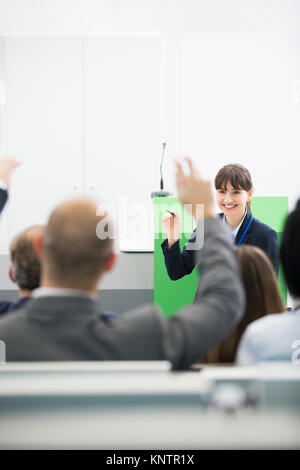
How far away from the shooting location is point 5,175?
0.89 m

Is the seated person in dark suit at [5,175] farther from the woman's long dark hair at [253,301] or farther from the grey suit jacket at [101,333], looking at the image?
the woman's long dark hair at [253,301]

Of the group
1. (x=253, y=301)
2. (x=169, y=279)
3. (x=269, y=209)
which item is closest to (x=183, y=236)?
(x=169, y=279)

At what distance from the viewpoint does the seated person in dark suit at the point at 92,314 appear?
22.6 inches

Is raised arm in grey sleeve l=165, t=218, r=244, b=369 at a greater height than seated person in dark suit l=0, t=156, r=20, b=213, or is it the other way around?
seated person in dark suit l=0, t=156, r=20, b=213

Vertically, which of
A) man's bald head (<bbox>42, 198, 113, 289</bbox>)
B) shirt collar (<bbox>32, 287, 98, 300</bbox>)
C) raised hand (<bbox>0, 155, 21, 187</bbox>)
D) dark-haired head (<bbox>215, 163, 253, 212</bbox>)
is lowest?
shirt collar (<bbox>32, 287, 98, 300</bbox>)

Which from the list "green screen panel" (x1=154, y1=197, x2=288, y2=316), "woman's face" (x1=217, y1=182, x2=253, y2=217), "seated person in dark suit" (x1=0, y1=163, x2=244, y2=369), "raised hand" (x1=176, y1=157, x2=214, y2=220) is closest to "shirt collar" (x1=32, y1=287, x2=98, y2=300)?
"seated person in dark suit" (x1=0, y1=163, x2=244, y2=369)

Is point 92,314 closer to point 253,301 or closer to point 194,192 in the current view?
point 194,192

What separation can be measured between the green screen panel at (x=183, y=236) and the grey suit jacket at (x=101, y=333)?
1660 mm

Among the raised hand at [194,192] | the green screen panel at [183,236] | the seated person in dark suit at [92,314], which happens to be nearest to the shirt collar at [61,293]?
the seated person in dark suit at [92,314]

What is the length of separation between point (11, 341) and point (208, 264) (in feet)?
1.03

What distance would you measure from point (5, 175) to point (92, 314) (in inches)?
17.7

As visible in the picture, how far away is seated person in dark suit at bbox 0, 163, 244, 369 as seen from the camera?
0.57m

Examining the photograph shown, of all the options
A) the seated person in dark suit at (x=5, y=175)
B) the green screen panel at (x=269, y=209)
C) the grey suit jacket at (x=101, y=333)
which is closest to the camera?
the grey suit jacket at (x=101, y=333)

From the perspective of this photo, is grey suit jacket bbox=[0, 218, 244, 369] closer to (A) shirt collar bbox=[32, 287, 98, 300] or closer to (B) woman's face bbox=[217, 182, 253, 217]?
(A) shirt collar bbox=[32, 287, 98, 300]
